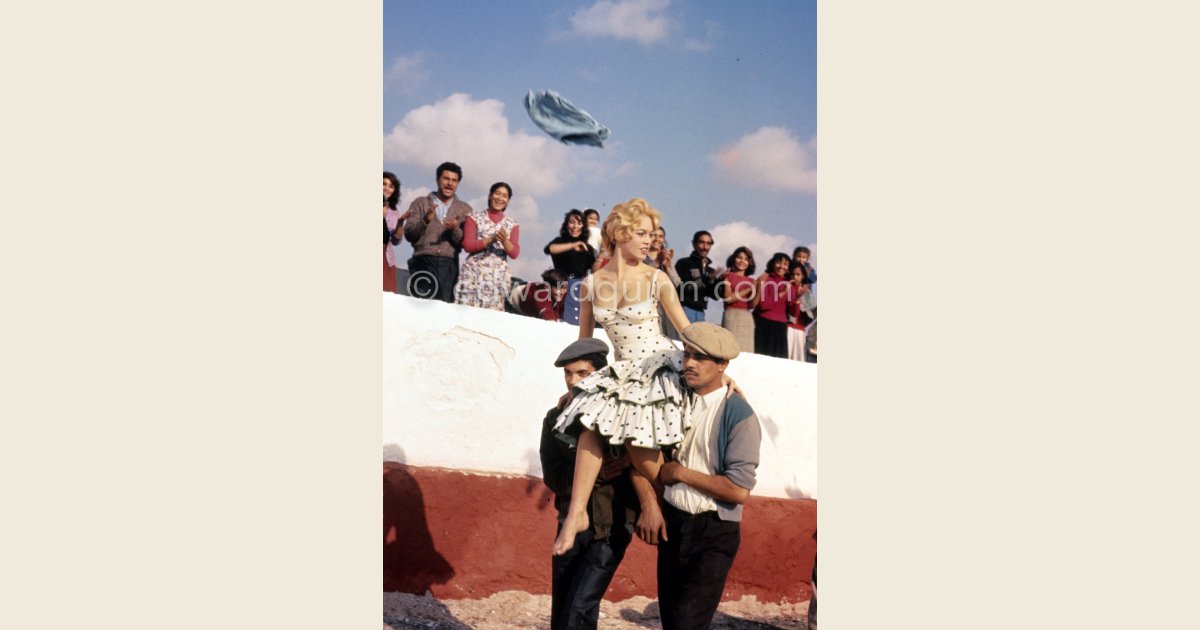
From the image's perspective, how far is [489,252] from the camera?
26.7ft

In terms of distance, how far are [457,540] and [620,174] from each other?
83.4 inches

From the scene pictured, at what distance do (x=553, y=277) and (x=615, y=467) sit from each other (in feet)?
4.73

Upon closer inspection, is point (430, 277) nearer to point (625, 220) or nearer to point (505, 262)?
point (505, 262)

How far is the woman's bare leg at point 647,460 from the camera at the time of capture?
6.91m

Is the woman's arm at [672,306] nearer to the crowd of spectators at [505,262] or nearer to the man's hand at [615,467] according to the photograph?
the crowd of spectators at [505,262]

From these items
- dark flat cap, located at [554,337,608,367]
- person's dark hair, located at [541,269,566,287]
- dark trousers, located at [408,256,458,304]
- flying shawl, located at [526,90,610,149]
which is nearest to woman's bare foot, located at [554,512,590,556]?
dark flat cap, located at [554,337,608,367]

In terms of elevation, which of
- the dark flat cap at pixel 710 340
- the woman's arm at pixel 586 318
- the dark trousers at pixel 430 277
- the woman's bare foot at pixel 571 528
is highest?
the dark trousers at pixel 430 277

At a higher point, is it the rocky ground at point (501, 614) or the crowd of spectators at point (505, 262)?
the crowd of spectators at point (505, 262)

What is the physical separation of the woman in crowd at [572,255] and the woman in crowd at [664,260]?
1.11 ft

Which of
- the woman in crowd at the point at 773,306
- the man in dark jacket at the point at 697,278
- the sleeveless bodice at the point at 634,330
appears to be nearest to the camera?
the sleeveless bodice at the point at 634,330

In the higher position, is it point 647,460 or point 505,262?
point 505,262

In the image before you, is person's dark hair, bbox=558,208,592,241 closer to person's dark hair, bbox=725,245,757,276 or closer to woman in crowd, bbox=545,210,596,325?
woman in crowd, bbox=545,210,596,325

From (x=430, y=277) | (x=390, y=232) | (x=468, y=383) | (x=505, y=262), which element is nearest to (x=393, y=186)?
(x=390, y=232)

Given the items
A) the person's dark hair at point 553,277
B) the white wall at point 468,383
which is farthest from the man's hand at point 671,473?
the person's dark hair at point 553,277
